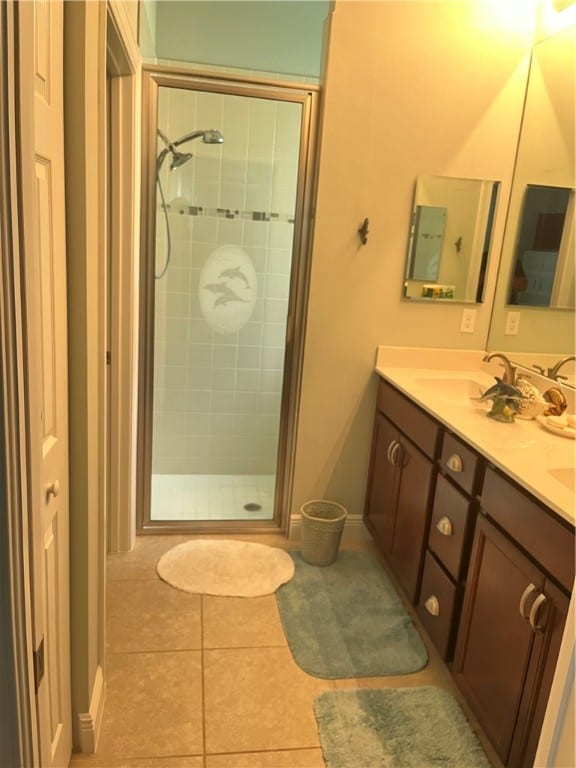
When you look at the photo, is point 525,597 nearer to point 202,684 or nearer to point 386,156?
point 202,684

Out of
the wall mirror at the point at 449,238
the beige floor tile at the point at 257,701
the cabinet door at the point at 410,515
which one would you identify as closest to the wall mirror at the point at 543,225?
the wall mirror at the point at 449,238

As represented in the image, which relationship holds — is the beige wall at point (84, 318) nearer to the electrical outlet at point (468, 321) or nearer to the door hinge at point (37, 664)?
the door hinge at point (37, 664)

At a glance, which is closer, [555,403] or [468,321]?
[555,403]

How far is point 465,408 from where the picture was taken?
2146 millimetres

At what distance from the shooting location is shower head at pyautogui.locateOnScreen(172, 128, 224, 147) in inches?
107

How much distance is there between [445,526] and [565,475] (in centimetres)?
47

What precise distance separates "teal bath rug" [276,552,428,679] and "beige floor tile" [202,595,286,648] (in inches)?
1.8

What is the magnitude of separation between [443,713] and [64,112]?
198 cm

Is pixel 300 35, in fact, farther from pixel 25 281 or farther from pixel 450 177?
pixel 25 281

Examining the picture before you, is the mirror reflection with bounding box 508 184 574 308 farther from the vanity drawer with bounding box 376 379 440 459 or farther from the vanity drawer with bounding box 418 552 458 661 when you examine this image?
the vanity drawer with bounding box 418 552 458 661

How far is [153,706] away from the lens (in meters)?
1.78

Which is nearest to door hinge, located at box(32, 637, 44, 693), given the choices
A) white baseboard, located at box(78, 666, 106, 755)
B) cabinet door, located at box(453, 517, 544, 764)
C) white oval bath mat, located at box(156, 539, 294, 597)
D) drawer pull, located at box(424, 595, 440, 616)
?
white baseboard, located at box(78, 666, 106, 755)

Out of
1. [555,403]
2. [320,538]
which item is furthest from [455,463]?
[320,538]

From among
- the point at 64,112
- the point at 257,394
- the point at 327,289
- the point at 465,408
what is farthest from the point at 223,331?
the point at 64,112
